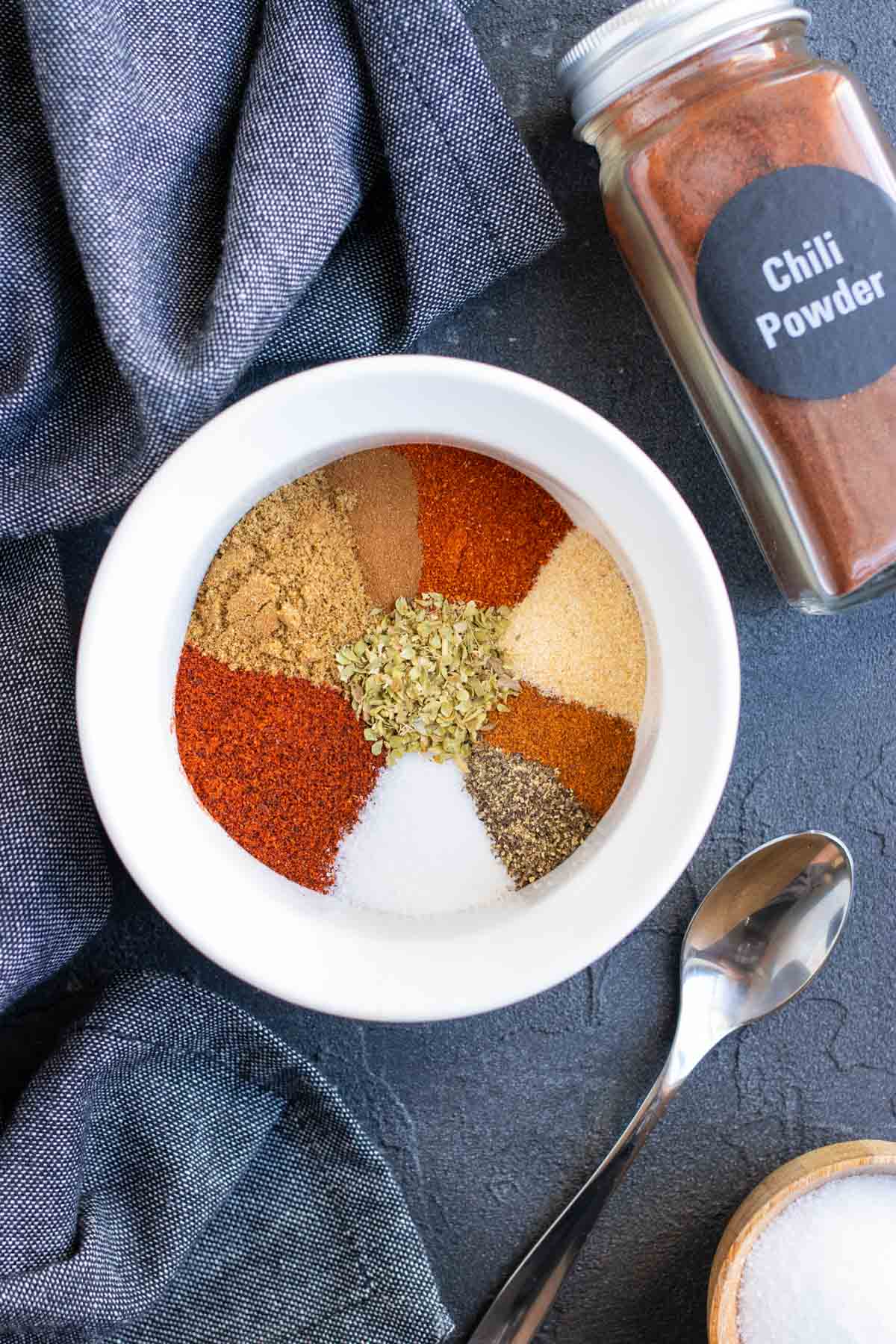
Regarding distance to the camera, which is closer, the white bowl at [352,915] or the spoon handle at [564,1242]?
the white bowl at [352,915]

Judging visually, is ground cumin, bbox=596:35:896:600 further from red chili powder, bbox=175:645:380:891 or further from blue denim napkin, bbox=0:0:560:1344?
red chili powder, bbox=175:645:380:891

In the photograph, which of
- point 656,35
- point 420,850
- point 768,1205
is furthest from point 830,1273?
point 656,35

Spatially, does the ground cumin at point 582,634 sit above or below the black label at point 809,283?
below

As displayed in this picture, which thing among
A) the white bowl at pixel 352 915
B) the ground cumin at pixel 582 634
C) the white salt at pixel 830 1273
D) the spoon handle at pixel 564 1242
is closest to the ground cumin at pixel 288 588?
the white bowl at pixel 352 915

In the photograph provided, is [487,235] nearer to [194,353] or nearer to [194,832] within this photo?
[194,353]

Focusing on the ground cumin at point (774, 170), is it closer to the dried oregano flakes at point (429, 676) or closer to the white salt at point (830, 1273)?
the dried oregano flakes at point (429, 676)

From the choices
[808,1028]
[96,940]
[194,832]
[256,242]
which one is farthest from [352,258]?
[808,1028]

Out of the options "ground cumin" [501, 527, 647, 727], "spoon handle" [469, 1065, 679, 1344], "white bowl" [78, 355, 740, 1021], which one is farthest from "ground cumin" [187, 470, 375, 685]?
"spoon handle" [469, 1065, 679, 1344]
